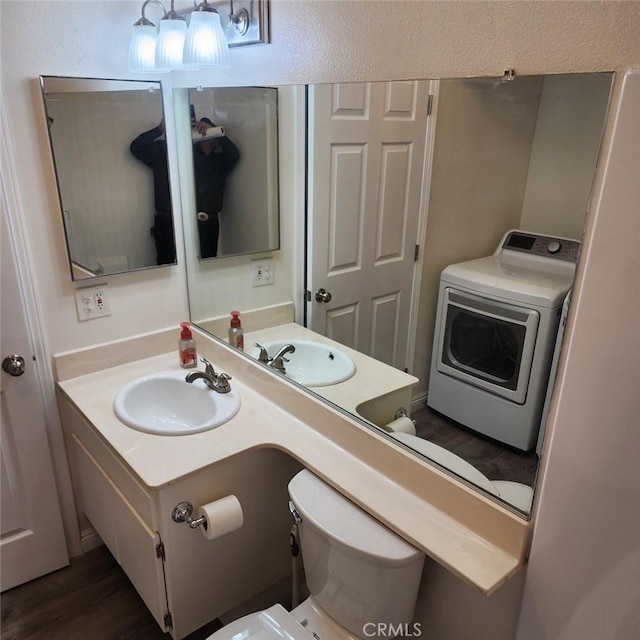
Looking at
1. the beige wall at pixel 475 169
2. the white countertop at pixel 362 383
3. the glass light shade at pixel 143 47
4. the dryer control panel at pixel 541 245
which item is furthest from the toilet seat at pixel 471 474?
the glass light shade at pixel 143 47

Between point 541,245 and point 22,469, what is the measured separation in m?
1.80

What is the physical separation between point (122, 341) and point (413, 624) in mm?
1346

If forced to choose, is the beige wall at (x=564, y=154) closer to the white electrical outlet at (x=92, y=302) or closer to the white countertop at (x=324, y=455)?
the white countertop at (x=324, y=455)

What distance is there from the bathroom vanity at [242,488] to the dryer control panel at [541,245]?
535mm

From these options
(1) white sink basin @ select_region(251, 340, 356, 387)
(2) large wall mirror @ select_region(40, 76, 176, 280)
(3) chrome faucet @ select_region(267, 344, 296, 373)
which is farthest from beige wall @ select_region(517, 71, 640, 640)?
(2) large wall mirror @ select_region(40, 76, 176, 280)

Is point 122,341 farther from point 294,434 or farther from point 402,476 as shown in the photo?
point 402,476

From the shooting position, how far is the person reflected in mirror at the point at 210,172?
1867 mm

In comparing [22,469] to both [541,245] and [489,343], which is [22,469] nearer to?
[489,343]

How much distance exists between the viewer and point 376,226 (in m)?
1.44

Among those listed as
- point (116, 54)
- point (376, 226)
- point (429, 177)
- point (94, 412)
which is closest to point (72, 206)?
point (116, 54)

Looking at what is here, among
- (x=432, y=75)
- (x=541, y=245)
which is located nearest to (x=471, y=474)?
(x=541, y=245)

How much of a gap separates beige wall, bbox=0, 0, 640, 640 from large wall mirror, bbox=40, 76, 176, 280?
0.04 meters

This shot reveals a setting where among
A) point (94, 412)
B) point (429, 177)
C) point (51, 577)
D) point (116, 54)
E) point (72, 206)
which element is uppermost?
point (116, 54)

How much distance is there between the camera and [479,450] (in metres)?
1.20
